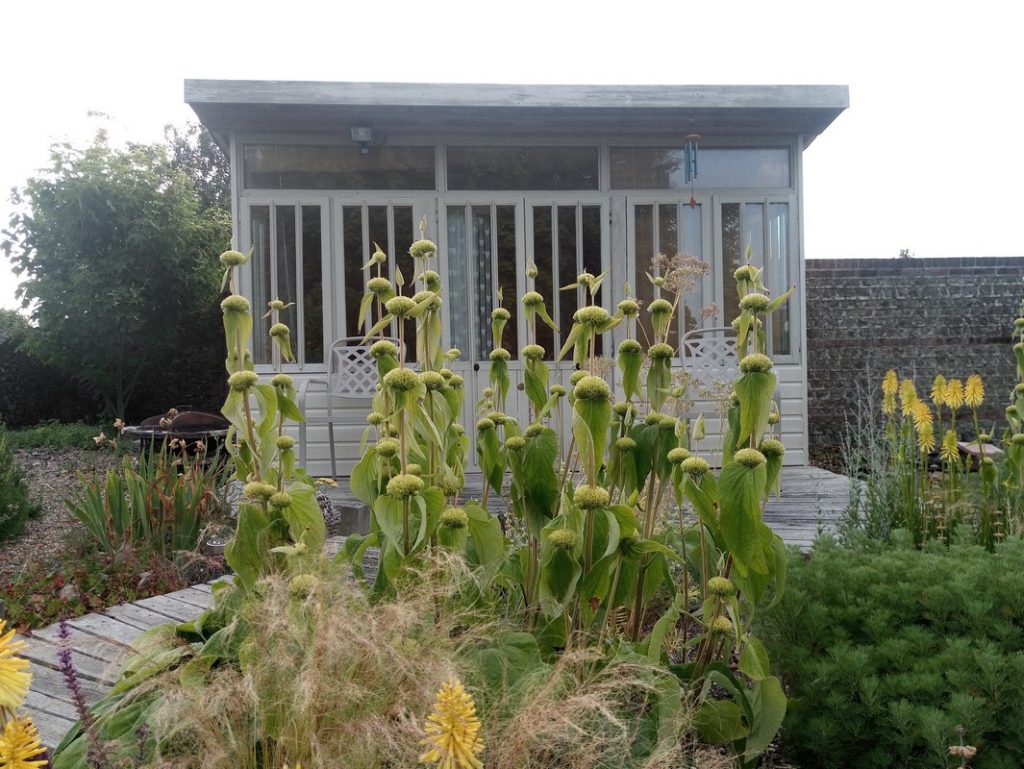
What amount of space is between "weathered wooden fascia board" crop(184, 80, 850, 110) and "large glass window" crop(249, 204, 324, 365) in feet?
2.69

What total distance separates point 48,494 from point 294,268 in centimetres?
258

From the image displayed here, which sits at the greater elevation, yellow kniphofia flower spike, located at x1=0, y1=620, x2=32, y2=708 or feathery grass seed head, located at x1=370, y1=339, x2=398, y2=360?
feathery grass seed head, located at x1=370, y1=339, x2=398, y2=360

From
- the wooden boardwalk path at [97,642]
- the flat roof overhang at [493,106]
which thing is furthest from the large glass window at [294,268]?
the wooden boardwalk path at [97,642]

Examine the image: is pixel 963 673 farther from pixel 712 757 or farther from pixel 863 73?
pixel 863 73

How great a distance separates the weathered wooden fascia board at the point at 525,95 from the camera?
5.12m

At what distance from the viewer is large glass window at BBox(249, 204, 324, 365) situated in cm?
566

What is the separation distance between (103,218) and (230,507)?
7384 millimetres

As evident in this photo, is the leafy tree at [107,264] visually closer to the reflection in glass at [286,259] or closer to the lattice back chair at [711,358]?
the reflection in glass at [286,259]

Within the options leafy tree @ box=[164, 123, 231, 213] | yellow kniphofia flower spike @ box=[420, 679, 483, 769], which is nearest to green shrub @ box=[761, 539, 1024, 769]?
yellow kniphofia flower spike @ box=[420, 679, 483, 769]

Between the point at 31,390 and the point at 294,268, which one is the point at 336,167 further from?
the point at 31,390

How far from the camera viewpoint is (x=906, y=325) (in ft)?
25.6

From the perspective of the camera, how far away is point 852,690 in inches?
56.2

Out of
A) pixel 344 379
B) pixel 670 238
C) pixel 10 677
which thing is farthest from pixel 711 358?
pixel 10 677

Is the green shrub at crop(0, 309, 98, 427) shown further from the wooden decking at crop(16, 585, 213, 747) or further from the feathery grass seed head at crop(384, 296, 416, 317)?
the feathery grass seed head at crop(384, 296, 416, 317)
